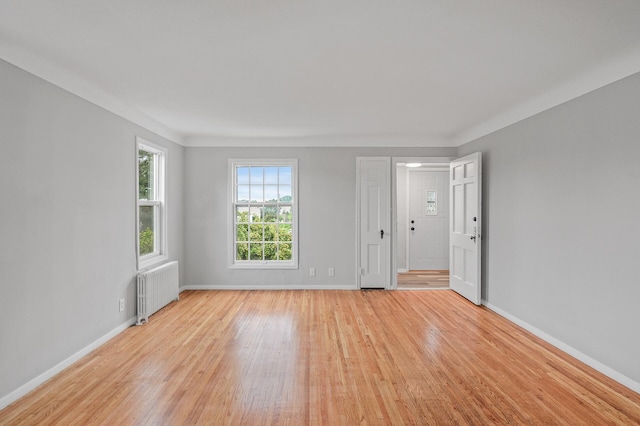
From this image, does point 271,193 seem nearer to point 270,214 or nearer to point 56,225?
point 270,214

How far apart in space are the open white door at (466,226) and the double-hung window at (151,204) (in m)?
4.38

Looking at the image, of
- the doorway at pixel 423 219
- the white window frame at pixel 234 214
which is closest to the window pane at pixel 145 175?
the white window frame at pixel 234 214

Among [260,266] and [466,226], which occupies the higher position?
[466,226]

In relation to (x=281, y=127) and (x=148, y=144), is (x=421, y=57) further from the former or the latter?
(x=148, y=144)

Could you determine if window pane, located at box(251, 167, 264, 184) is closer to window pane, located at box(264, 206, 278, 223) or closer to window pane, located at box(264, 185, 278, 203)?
window pane, located at box(264, 185, 278, 203)

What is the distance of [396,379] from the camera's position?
2660mm

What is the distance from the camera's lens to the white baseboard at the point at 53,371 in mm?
2328

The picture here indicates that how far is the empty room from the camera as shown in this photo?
7.13ft

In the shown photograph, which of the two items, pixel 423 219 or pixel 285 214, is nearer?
pixel 285 214

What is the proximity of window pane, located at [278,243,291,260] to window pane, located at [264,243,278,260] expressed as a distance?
0.22 feet

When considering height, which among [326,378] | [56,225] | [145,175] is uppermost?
[145,175]

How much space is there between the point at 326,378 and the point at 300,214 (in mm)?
3220

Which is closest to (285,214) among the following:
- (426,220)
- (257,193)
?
A: (257,193)

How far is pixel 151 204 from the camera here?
4.59m
